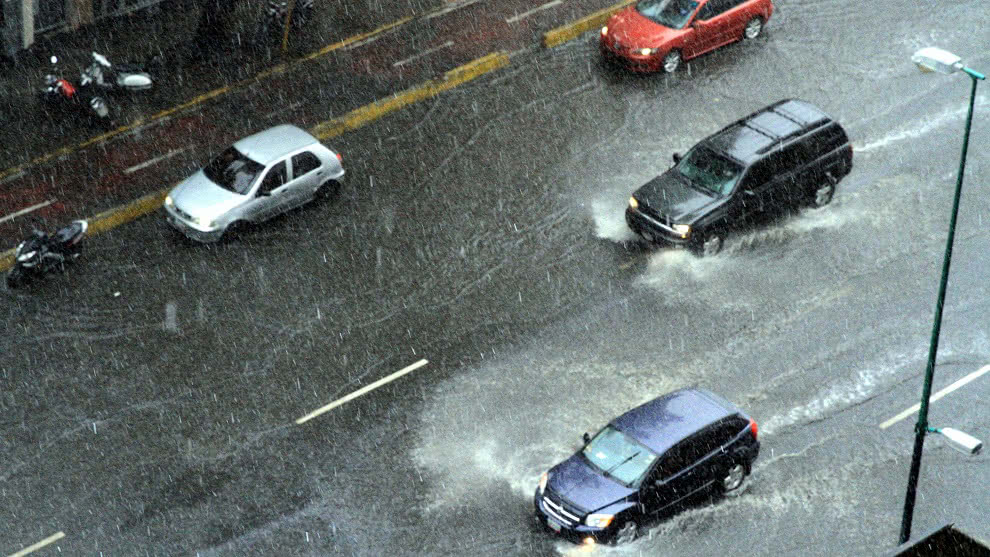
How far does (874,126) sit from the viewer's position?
94.7 feet

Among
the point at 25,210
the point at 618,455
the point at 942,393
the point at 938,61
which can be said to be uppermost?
the point at 938,61

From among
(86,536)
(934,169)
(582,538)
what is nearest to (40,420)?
(86,536)

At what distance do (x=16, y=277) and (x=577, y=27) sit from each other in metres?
13.4

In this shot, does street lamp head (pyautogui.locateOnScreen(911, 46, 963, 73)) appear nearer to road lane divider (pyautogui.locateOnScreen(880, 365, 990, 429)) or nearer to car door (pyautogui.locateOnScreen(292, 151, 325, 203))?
road lane divider (pyautogui.locateOnScreen(880, 365, 990, 429))

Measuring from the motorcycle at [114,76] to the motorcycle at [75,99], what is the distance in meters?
0.40

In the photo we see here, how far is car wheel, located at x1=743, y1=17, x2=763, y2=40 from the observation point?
31.4 m

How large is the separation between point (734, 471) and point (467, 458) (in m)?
3.86

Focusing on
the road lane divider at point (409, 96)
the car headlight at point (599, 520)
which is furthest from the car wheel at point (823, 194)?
the car headlight at point (599, 520)

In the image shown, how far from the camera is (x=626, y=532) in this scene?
19.8 meters

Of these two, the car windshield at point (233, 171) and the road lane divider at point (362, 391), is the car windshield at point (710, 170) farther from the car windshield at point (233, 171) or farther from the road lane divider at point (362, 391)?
the car windshield at point (233, 171)

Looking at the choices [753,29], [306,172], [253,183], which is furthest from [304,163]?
[753,29]

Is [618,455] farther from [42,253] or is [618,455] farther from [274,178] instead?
[42,253]

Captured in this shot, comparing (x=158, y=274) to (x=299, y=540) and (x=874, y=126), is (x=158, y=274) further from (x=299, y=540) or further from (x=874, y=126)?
(x=874, y=126)

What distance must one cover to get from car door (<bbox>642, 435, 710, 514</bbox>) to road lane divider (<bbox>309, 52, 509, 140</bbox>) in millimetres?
11715
